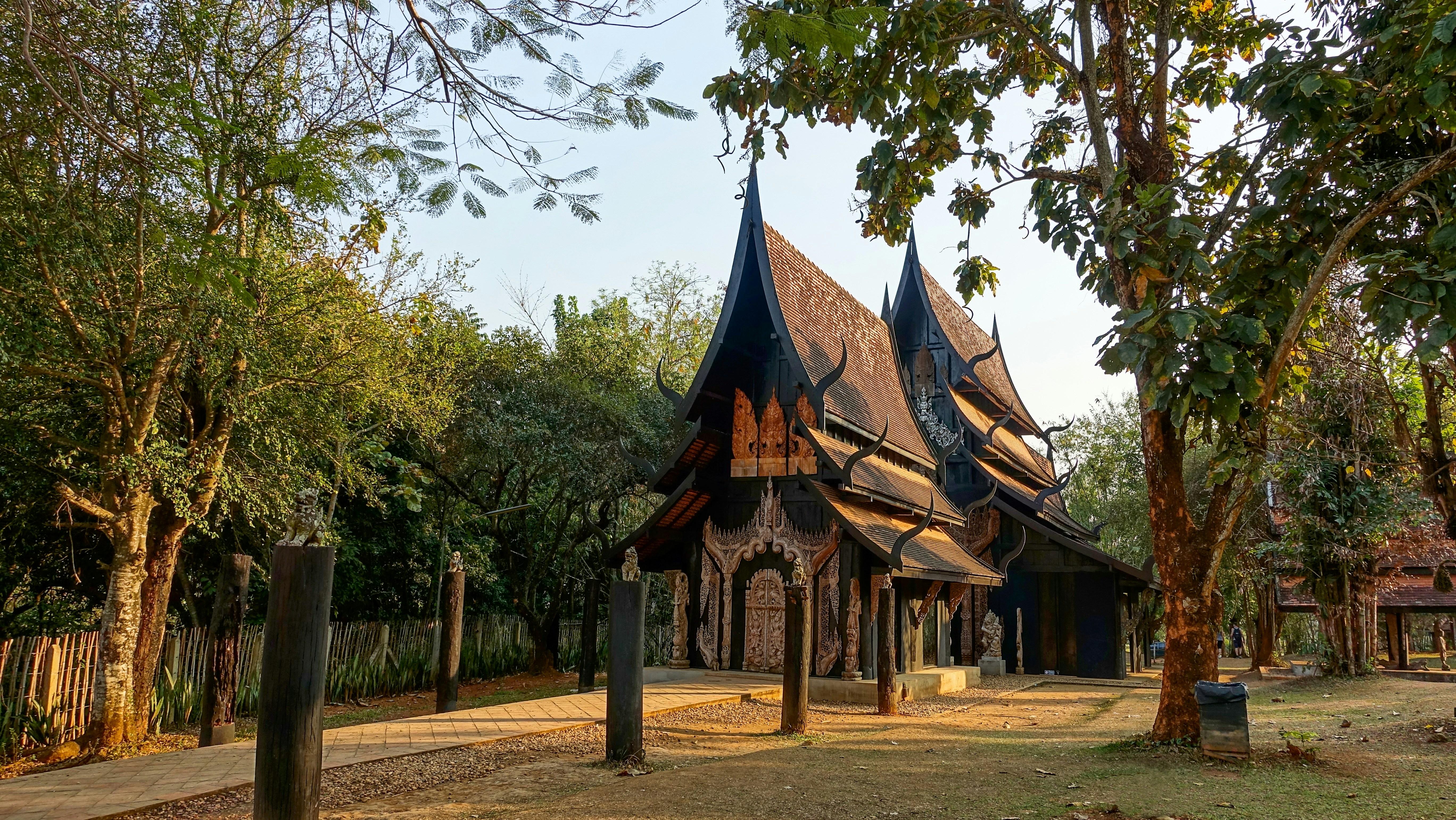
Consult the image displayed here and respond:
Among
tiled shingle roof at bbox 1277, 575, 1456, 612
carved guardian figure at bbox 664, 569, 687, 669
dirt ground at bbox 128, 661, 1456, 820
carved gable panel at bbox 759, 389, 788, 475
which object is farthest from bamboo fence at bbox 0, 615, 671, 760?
tiled shingle roof at bbox 1277, 575, 1456, 612

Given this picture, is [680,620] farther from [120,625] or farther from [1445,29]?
[1445,29]

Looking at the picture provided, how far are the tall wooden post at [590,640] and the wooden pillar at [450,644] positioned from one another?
Result: 192cm

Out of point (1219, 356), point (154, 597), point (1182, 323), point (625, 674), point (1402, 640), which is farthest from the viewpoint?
point (1402, 640)

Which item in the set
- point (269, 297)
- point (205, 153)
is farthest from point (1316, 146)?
point (269, 297)

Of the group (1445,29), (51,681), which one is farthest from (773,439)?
(1445,29)

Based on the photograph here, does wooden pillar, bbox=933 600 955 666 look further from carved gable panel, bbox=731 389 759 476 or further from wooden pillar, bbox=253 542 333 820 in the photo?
wooden pillar, bbox=253 542 333 820

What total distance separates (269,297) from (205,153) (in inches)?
252

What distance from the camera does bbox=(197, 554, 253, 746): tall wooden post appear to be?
9672mm

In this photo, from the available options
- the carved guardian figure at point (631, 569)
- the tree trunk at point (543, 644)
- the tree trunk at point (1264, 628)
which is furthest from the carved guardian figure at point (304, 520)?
the tree trunk at point (1264, 628)

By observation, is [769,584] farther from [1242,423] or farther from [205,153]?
[205,153]

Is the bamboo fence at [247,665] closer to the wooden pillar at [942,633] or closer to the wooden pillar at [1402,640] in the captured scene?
the wooden pillar at [942,633]

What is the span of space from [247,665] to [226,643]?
3839 mm

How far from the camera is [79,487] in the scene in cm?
1083

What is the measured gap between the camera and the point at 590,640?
507 inches
